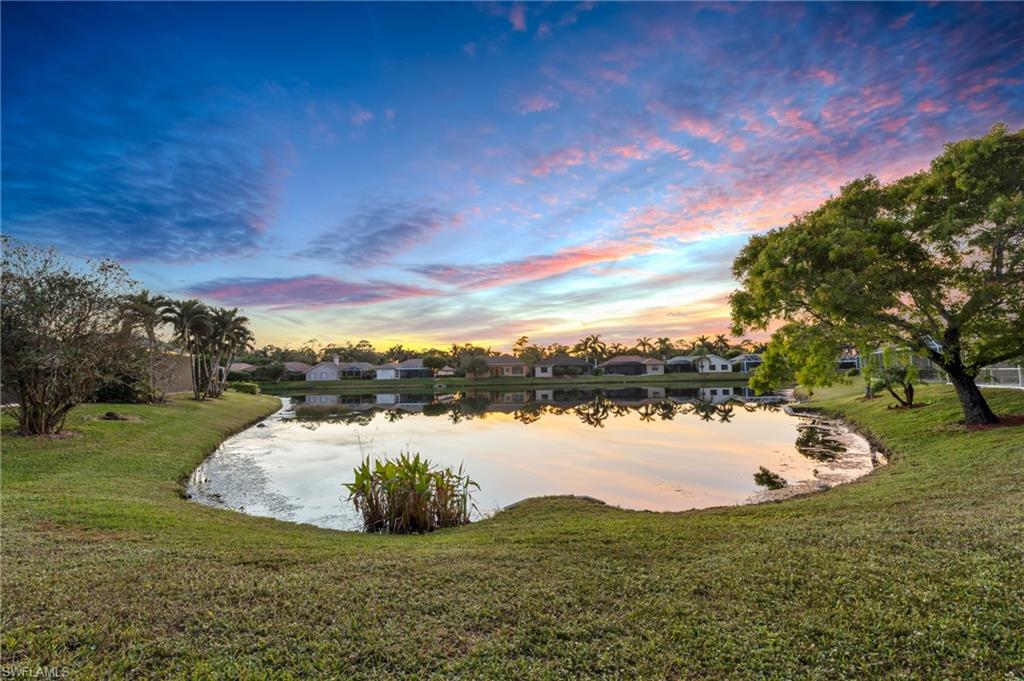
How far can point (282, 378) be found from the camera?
74.6 meters

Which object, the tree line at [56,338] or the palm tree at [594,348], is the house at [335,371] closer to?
the palm tree at [594,348]

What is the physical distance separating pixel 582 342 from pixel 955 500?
85.1 m

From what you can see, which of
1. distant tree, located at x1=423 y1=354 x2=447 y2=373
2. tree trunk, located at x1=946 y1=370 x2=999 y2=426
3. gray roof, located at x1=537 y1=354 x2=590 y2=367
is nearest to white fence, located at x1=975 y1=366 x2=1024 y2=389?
tree trunk, located at x1=946 y1=370 x2=999 y2=426

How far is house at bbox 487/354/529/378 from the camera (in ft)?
262

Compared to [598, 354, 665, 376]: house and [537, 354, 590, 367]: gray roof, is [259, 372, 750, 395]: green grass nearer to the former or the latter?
[598, 354, 665, 376]: house

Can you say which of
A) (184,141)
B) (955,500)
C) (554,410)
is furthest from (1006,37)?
(554,410)

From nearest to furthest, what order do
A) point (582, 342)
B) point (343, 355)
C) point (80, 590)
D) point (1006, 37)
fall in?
point (80, 590), point (1006, 37), point (582, 342), point (343, 355)

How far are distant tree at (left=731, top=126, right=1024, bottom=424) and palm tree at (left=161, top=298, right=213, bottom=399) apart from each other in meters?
37.5

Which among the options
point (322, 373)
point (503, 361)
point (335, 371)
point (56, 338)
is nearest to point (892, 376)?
point (56, 338)

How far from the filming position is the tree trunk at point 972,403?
14.5m

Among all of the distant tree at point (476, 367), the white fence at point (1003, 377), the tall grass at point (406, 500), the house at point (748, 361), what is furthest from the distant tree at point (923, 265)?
the house at point (748, 361)

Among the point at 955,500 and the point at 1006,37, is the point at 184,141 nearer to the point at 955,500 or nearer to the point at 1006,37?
the point at 955,500

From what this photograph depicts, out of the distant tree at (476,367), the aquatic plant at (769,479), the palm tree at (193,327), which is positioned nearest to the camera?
the aquatic plant at (769,479)

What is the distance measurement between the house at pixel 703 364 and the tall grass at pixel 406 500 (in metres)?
74.7
